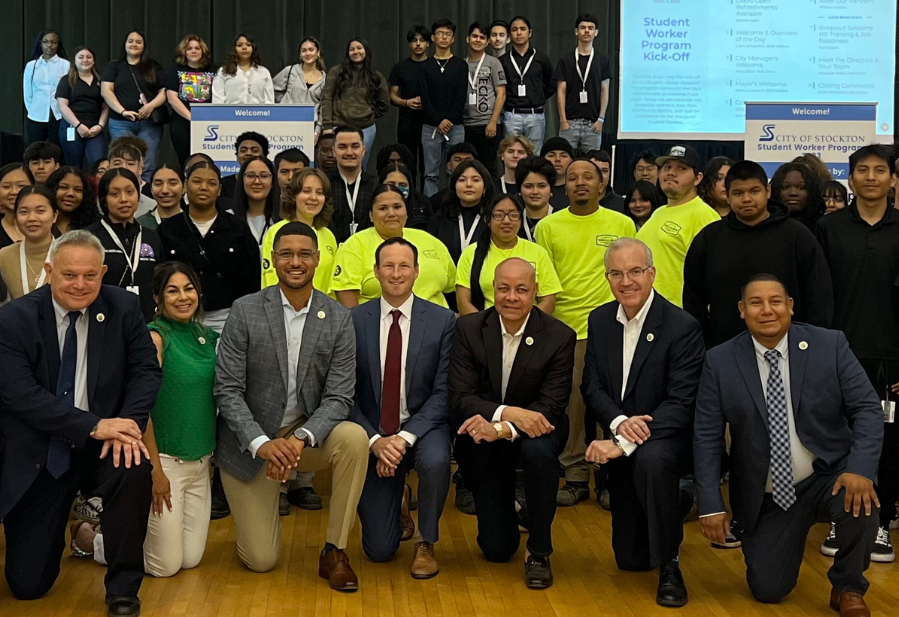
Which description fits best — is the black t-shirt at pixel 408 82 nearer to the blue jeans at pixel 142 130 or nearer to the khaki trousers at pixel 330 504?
the blue jeans at pixel 142 130

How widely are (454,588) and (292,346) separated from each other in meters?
1.17

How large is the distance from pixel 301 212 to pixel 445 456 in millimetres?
1720

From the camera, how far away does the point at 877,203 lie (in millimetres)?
4715

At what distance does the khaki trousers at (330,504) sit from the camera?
4285mm

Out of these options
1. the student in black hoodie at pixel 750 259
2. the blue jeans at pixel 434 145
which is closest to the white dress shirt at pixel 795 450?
the student in black hoodie at pixel 750 259

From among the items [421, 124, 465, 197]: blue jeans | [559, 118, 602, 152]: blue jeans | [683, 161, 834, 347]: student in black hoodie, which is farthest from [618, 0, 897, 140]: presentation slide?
[683, 161, 834, 347]: student in black hoodie

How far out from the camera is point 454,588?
4152mm

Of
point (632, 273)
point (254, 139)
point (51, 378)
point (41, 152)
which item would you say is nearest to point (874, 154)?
point (632, 273)

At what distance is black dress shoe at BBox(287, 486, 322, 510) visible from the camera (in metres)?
5.31

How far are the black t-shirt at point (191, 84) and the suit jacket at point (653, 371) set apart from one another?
5389 mm

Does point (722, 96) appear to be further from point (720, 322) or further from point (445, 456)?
point (445, 456)

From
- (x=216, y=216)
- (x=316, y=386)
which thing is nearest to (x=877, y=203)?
(x=316, y=386)

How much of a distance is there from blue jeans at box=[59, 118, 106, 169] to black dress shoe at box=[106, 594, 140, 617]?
5904mm

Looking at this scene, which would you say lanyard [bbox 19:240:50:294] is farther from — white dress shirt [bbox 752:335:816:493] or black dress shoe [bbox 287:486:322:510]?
white dress shirt [bbox 752:335:816:493]
